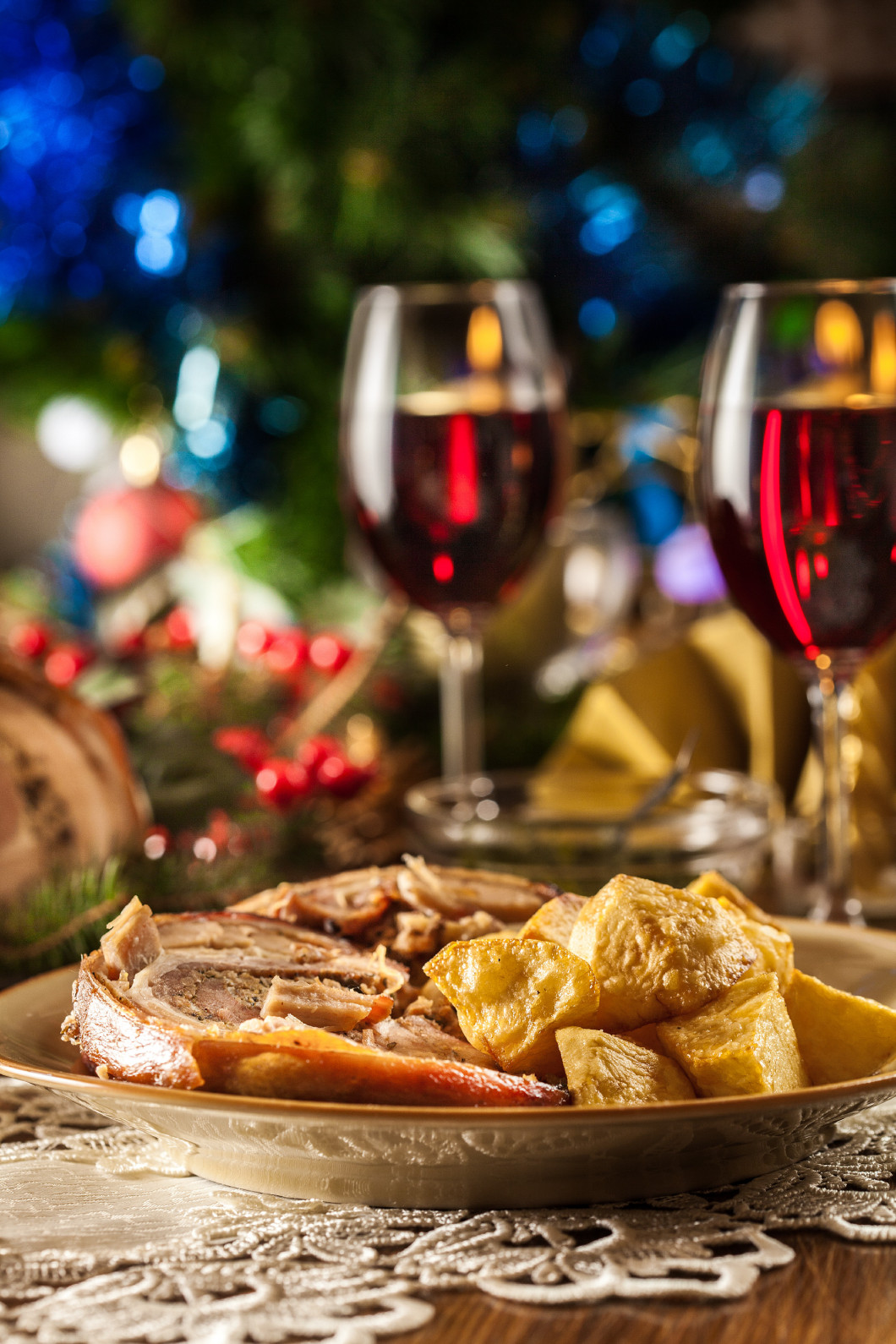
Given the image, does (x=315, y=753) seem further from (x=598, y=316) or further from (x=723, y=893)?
(x=598, y=316)

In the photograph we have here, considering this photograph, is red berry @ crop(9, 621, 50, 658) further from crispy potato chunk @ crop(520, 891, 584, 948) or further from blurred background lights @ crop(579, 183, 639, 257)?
blurred background lights @ crop(579, 183, 639, 257)

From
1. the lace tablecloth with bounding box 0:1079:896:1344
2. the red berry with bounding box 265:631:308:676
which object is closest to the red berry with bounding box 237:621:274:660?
the red berry with bounding box 265:631:308:676

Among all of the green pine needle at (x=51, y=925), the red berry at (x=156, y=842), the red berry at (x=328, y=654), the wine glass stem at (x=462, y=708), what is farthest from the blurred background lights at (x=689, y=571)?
the green pine needle at (x=51, y=925)

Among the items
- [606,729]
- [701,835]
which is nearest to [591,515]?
[606,729]

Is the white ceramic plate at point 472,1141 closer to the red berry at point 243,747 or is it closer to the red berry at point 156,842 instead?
the red berry at point 156,842

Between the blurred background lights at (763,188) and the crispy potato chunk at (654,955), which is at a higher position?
the blurred background lights at (763,188)

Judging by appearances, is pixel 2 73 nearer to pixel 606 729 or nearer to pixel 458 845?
pixel 606 729

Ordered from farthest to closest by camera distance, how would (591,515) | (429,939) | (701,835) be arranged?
(591,515), (701,835), (429,939)
